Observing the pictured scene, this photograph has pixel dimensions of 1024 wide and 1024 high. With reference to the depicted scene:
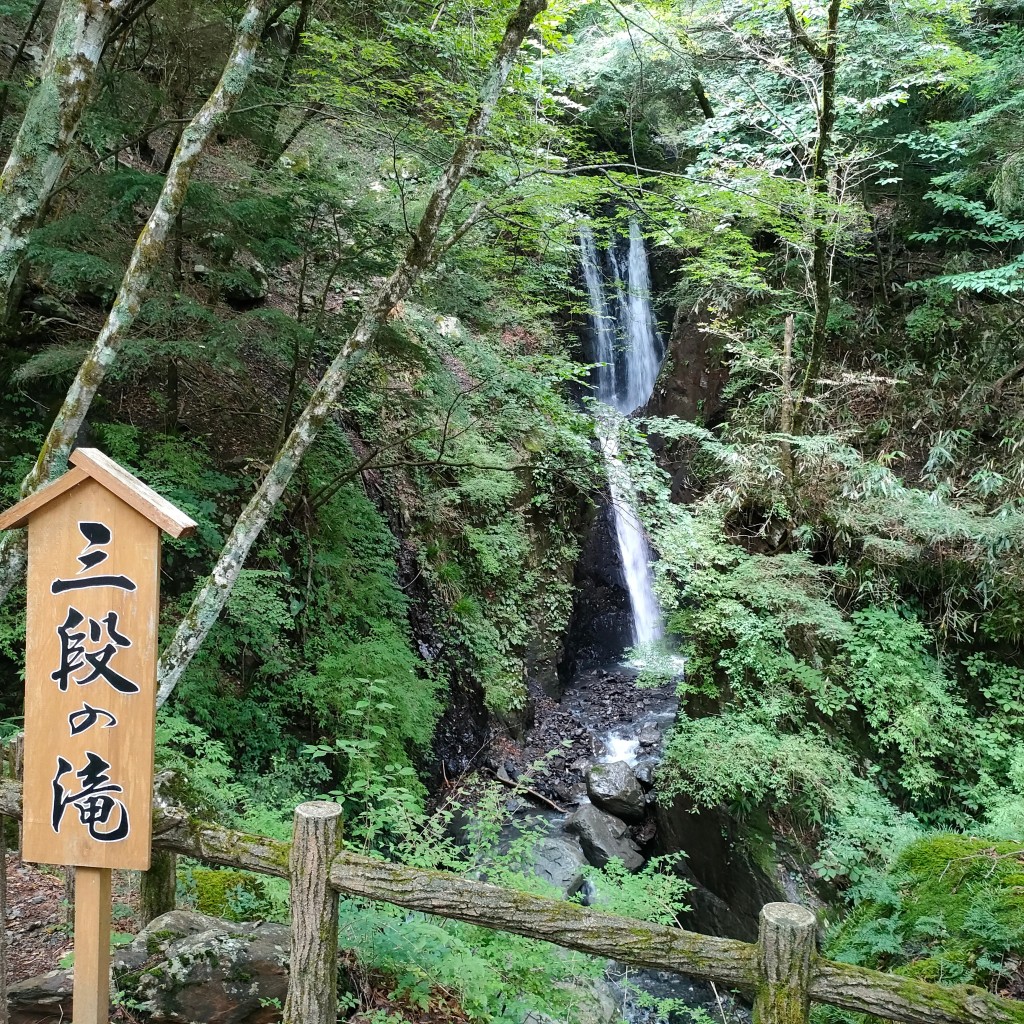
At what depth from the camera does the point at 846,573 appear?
8.18m

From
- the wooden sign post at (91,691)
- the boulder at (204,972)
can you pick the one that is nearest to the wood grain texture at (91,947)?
the wooden sign post at (91,691)

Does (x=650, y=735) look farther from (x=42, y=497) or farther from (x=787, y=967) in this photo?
(x=42, y=497)

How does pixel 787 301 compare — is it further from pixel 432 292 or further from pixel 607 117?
pixel 432 292

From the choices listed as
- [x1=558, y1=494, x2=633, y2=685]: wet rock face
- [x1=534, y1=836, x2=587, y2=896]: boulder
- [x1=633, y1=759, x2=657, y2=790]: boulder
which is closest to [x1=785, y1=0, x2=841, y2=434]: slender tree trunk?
[x1=558, y1=494, x2=633, y2=685]: wet rock face

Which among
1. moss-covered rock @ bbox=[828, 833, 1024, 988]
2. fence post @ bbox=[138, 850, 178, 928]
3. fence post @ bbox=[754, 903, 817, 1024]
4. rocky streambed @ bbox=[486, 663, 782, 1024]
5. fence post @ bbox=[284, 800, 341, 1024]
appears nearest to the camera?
fence post @ bbox=[754, 903, 817, 1024]

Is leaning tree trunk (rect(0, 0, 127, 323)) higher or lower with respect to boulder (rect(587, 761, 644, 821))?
higher

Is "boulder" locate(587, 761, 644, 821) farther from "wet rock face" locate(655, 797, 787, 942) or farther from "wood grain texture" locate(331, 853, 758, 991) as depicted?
"wood grain texture" locate(331, 853, 758, 991)

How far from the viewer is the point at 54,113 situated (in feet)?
12.7

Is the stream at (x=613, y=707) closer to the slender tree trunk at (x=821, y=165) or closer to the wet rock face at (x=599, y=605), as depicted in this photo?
the wet rock face at (x=599, y=605)

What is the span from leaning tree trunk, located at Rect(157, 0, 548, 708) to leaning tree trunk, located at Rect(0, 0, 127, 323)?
72.8 inches

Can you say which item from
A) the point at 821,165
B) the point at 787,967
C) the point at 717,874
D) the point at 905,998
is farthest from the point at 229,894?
the point at 821,165

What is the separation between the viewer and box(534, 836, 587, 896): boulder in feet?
22.7

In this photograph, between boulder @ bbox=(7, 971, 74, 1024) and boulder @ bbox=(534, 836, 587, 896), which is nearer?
boulder @ bbox=(7, 971, 74, 1024)

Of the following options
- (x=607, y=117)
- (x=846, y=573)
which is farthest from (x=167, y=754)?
(x=607, y=117)
